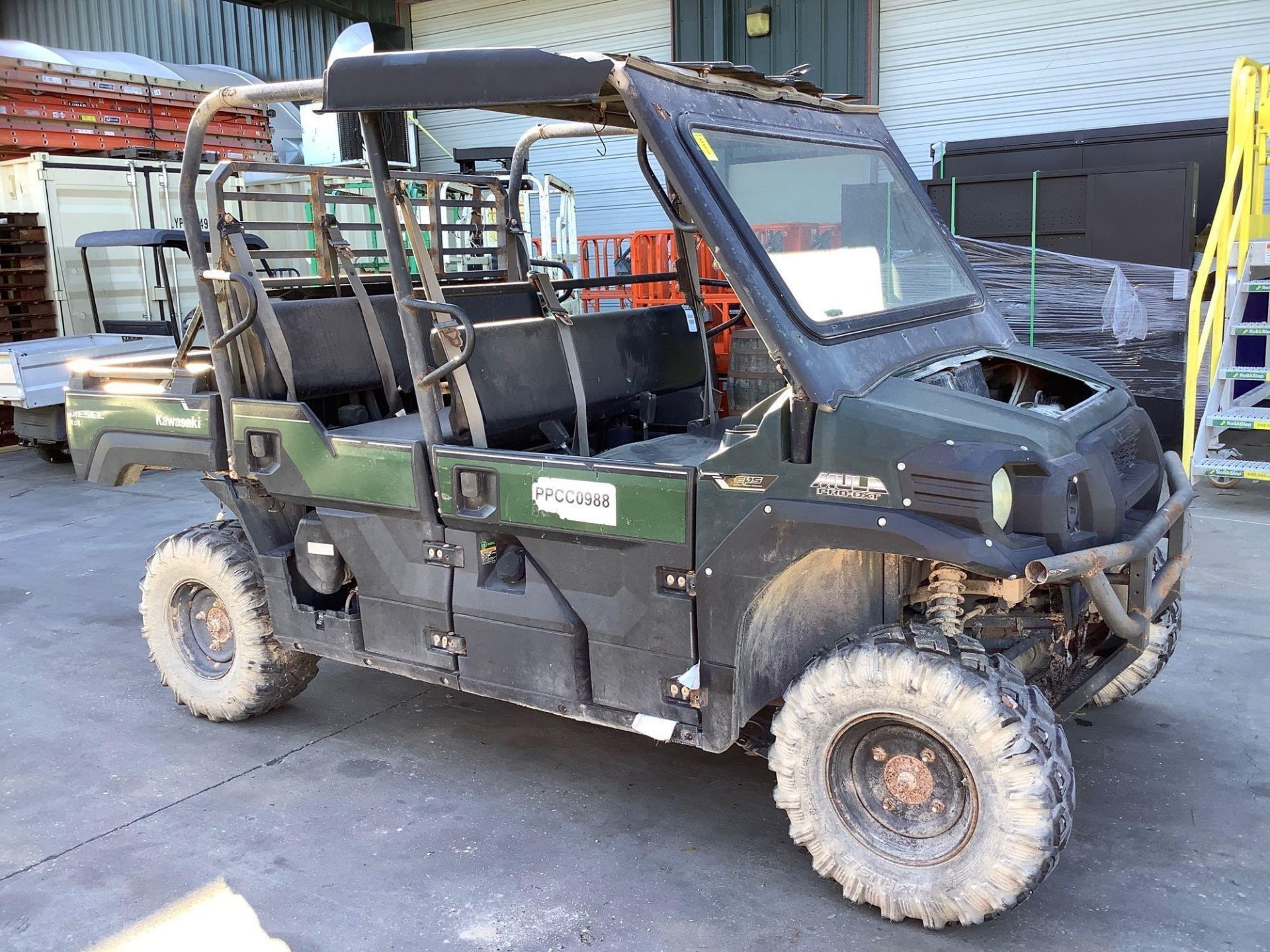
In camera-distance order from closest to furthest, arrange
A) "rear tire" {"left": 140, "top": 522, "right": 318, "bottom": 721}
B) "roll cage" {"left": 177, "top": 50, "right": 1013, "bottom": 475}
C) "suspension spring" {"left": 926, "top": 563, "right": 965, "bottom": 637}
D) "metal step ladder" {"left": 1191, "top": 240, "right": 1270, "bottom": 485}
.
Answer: "roll cage" {"left": 177, "top": 50, "right": 1013, "bottom": 475}, "suspension spring" {"left": 926, "top": 563, "right": 965, "bottom": 637}, "rear tire" {"left": 140, "top": 522, "right": 318, "bottom": 721}, "metal step ladder" {"left": 1191, "top": 240, "right": 1270, "bottom": 485}

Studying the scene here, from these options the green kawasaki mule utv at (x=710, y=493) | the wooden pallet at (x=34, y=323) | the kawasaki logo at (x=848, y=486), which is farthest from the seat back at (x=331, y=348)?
the wooden pallet at (x=34, y=323)

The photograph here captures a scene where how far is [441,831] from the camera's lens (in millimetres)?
3691

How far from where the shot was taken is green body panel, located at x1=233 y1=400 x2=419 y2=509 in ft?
12.3

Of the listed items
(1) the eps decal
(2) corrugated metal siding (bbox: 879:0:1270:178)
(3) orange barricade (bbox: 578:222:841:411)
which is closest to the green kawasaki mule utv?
(1) the eps decal

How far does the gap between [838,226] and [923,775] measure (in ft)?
5.62

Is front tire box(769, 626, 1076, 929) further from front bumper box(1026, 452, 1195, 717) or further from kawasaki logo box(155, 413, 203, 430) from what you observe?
kawasaki logo box(155, 413, 203, 430)

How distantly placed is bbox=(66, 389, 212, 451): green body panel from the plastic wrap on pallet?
6.10 m

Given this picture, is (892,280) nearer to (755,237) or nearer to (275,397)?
(755,237)

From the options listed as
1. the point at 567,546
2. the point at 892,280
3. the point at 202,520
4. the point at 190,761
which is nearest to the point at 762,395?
the point at 892,280

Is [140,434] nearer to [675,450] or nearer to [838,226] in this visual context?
[675,450]

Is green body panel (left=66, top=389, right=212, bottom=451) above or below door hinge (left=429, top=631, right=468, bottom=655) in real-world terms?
above

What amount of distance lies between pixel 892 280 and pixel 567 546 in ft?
4.47

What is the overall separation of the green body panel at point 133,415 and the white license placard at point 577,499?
153 cm

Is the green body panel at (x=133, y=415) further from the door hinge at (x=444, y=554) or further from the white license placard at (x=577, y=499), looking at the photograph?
the white license placard at (x=577, y=499)
